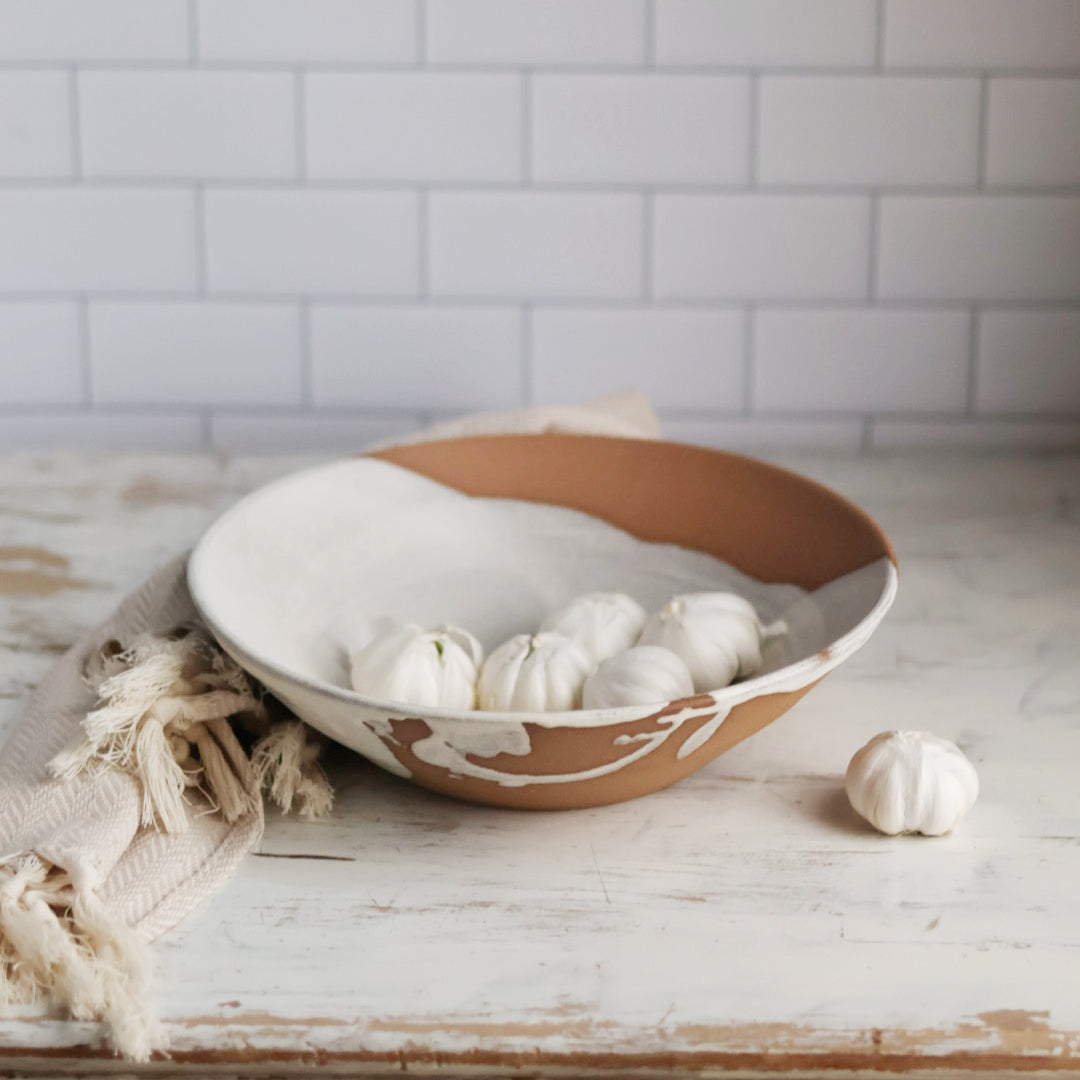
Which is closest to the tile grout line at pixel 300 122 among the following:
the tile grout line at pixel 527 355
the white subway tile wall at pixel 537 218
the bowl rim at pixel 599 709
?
the white subway tile wall at pixel 537 218

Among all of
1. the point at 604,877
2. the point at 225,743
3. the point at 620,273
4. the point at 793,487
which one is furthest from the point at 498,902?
the point at 620,273

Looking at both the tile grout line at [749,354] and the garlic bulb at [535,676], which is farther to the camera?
the tile grout line at [749,354]

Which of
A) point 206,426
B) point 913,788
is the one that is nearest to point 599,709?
point 913,788

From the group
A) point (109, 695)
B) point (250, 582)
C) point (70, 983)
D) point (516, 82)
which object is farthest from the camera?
point (516, 82)

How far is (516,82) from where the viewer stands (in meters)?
1.15

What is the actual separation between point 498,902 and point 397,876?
0.17ft

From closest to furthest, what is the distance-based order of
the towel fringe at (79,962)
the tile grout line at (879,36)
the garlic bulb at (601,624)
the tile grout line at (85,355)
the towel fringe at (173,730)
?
the towel fringe at (79,962)
the towel fringe at (173,730)
the garlic bulb at (601,624)
the tile grout line at (879,36)
the tile grout line at (85,355)

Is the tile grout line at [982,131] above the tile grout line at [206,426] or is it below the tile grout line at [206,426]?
above

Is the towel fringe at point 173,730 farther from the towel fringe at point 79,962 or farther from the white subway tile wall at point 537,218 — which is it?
the white subway tile wall at point 537,218

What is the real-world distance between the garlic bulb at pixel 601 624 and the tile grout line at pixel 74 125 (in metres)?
0.75

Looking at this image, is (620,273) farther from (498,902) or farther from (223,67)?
(498,902)

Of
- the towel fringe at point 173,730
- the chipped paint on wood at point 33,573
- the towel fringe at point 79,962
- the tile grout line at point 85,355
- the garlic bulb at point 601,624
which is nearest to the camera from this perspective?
the towel fringe at point 79,962

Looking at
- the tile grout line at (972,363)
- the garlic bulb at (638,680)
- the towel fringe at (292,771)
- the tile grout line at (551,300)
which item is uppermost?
the tile grout line at (551,300)

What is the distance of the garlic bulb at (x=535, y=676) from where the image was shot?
0.65 metres
